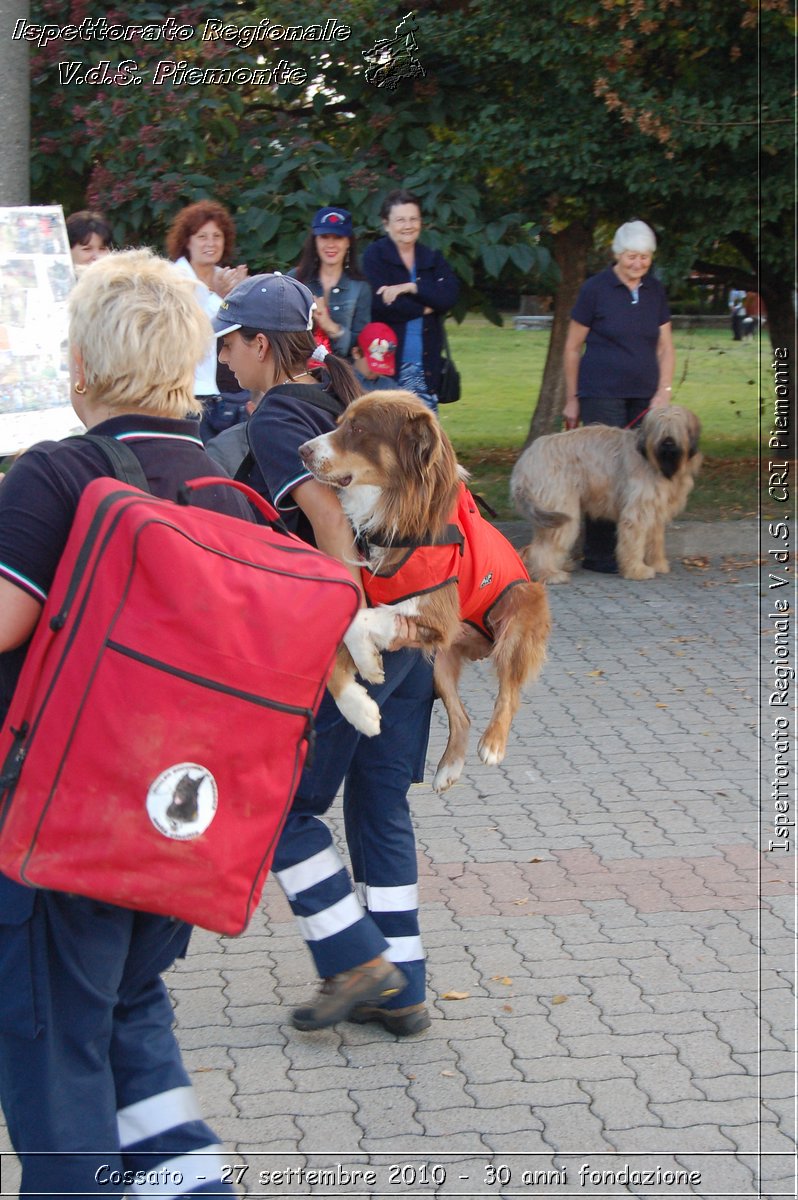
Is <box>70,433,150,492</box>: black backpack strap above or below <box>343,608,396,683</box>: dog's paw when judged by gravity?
above

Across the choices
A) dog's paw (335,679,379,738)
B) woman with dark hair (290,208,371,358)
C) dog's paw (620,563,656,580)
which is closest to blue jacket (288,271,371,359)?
woman with dark hair (290,208,371,358)

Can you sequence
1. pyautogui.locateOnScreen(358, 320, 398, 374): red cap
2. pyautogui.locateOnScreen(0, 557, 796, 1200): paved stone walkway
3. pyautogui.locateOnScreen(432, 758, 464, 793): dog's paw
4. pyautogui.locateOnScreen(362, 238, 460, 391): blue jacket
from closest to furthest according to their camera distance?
pyautogui.locateOnScreen(0, 557, 796, 1200): paved stone walkway < pyautogui.locateOnScreen(432, 758, 464, 793): dog's paw < pyautogui.locateOnScreen(358, 320, 398, 374): red cap < pyautogui.locateOnScreen(362, 238, 460, 391): blue jacket

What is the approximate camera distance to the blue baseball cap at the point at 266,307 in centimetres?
355

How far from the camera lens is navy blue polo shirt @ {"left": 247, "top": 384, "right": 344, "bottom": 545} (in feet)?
11.7

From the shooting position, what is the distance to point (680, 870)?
521 cm

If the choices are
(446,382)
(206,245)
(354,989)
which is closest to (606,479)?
(446,382)

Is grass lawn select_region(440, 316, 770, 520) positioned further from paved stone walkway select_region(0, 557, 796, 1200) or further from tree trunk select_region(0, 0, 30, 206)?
paved stone walkway select_region(0, 557, 796, 1200)

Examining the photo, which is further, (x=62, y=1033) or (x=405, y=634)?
(x=405, y=634)

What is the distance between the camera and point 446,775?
173 inches

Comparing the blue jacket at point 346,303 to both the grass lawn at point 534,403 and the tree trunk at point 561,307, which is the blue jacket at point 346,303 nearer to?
the grass lawn at point 534,403

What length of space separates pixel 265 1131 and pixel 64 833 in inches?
66.6

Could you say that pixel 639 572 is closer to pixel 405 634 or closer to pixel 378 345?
pixel 378 345

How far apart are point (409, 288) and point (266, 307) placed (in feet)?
17.4

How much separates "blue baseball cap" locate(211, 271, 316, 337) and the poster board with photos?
2.09 ft
